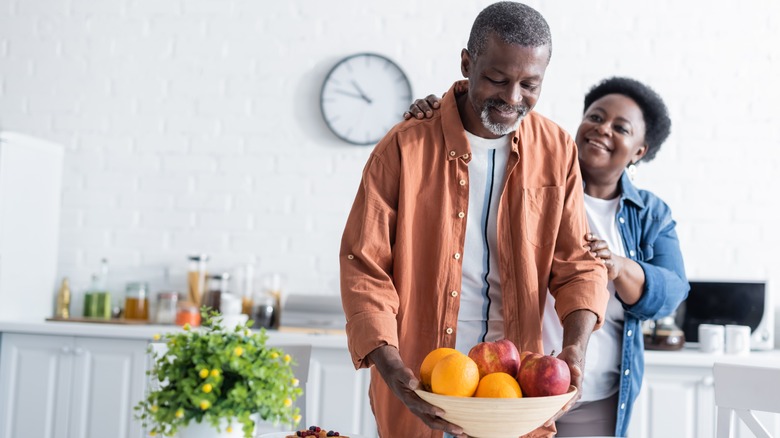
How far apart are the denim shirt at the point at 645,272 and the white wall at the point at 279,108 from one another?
1333 millimetres

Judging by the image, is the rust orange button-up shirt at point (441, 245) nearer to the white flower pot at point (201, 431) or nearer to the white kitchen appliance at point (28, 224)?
the white flower pot at point (201, 431)

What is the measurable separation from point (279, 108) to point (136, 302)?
105 cm

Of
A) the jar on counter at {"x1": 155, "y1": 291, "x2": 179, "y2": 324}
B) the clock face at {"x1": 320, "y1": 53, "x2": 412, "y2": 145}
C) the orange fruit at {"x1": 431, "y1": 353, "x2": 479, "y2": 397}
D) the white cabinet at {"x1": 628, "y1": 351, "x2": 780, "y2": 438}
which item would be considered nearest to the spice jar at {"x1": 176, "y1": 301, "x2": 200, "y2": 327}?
the jar on counter at {"x1": 155, "y1": 291, "x2": 179, "y2": 324}

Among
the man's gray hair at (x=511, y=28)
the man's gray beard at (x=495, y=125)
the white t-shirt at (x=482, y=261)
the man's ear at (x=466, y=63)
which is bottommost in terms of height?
the white t-shirt at (x=482, y=261)

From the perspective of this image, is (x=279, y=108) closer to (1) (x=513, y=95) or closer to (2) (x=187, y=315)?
(2) (x=187, y=315)

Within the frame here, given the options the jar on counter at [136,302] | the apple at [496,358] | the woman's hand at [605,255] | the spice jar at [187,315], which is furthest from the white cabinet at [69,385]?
the apple at [496,358]

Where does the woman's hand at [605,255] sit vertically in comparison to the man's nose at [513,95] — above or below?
below

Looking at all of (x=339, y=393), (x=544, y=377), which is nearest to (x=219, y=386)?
(x=544, y=377)

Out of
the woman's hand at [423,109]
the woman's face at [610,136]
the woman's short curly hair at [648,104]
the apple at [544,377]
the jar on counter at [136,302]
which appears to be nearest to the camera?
the apple at [544,377]

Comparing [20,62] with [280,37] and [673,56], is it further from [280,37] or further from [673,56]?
[673,56]

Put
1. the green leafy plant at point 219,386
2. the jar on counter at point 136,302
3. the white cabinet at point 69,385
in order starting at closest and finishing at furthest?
1. the green leafy plant at point 219,386
2. the white cabinet at point 69,385
3. the jar on counter at point 136,302

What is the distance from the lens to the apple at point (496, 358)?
128cm

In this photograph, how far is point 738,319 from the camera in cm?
308

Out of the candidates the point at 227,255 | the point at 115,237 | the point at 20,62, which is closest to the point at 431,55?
the point at 227,255
